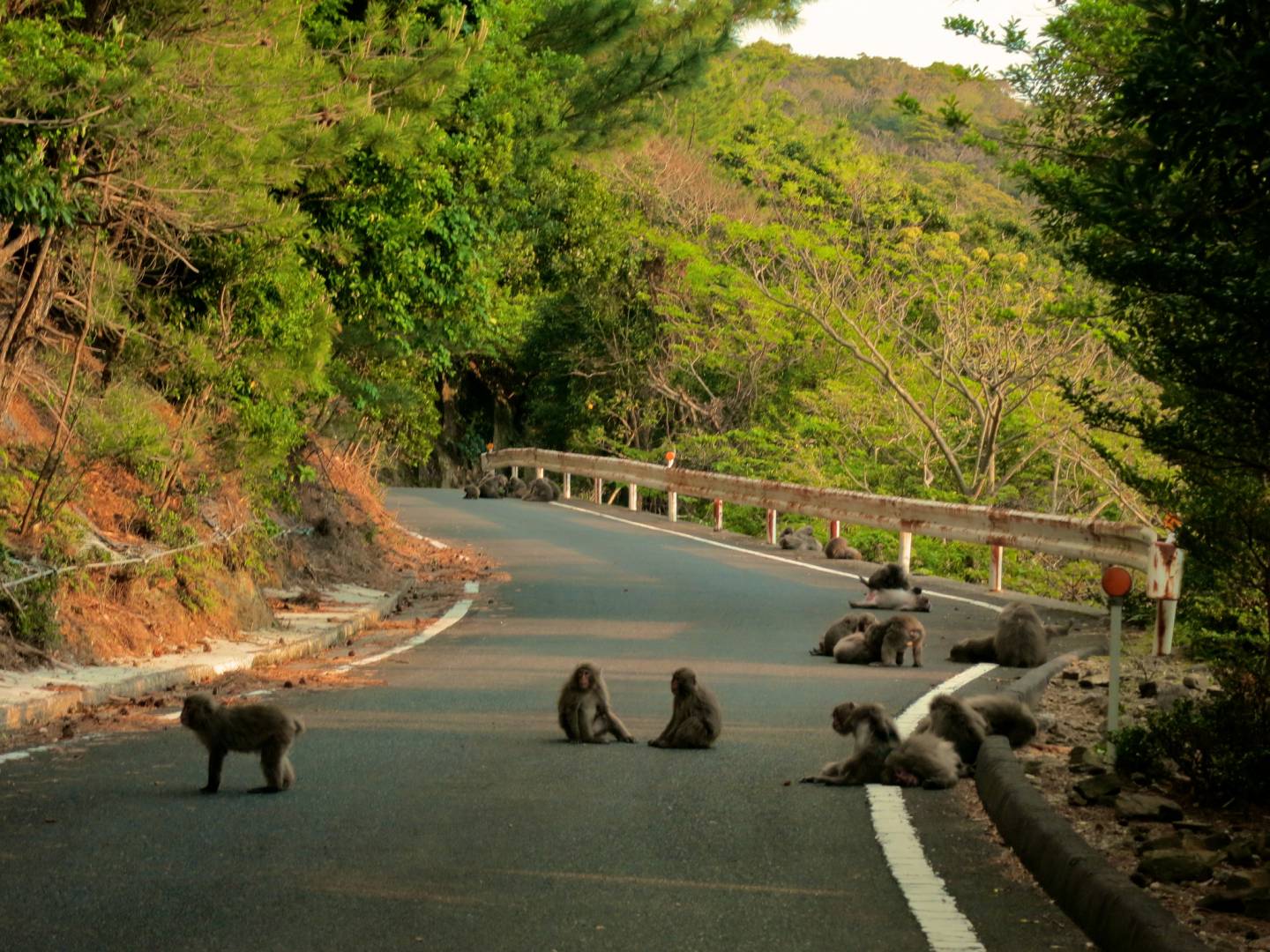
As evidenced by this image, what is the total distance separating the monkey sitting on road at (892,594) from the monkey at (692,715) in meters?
8.30

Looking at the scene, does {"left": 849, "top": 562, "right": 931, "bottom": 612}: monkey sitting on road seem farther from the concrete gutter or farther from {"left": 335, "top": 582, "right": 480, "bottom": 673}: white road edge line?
the concrete gutter

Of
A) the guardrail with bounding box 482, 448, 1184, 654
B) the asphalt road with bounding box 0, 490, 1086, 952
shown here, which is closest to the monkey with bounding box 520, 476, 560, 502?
the guardrail with bounding box 482, 448, 1184, 654

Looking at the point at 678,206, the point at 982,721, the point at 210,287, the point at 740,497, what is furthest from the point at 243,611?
the point at 678,206

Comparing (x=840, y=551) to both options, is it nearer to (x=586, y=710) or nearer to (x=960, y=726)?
(x=586, y=710)

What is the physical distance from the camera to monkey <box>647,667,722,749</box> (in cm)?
968

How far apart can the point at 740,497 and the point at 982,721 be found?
20.7m

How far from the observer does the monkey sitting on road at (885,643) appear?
44.7 ft

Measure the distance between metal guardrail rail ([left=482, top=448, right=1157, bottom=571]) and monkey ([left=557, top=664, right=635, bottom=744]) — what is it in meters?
3.65

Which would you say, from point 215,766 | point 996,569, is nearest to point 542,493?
point 996,569

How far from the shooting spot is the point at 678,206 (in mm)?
47844

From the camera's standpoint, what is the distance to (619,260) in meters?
47.1

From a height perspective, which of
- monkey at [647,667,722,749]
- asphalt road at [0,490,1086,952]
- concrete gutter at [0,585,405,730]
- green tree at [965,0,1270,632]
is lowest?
concrete gutter at [0,585,405,730]

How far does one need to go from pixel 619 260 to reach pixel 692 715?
3807cm

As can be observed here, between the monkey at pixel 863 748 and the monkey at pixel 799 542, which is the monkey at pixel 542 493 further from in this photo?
the monkey at pixel 863 748
